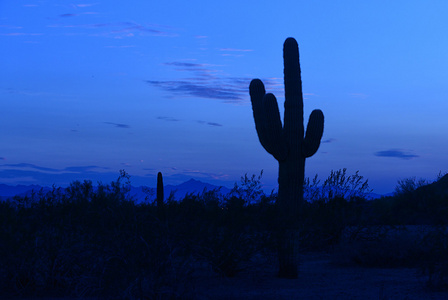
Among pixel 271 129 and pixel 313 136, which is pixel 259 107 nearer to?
pixel 271 129

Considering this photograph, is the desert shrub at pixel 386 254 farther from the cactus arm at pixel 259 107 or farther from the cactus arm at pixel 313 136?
the cactus arm at pixel 259 107

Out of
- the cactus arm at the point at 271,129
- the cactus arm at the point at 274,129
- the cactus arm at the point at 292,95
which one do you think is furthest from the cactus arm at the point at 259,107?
the cactus arm at the point at 292,95

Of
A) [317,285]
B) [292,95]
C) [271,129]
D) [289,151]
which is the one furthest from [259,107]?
[317,285]

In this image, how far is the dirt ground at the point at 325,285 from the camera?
909 centimetres

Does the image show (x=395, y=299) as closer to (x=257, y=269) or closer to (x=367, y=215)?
(x=257, y=269)

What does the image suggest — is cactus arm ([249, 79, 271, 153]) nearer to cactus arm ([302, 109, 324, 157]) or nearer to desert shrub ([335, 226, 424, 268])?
cactus arm ([302, 109, 324, 157])

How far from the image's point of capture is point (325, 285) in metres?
10.2

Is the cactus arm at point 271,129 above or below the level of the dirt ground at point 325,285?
above

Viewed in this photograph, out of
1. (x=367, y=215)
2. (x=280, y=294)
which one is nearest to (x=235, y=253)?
(x=280, y=294)

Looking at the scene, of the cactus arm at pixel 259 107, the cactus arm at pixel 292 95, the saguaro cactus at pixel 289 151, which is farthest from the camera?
the cactus arm at pixel 259 107

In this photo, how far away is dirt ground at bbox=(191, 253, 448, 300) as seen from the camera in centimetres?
909

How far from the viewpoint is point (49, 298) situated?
9.02 m

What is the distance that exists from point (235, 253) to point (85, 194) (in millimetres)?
3799

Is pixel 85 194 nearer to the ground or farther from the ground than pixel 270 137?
nearer to the ground
